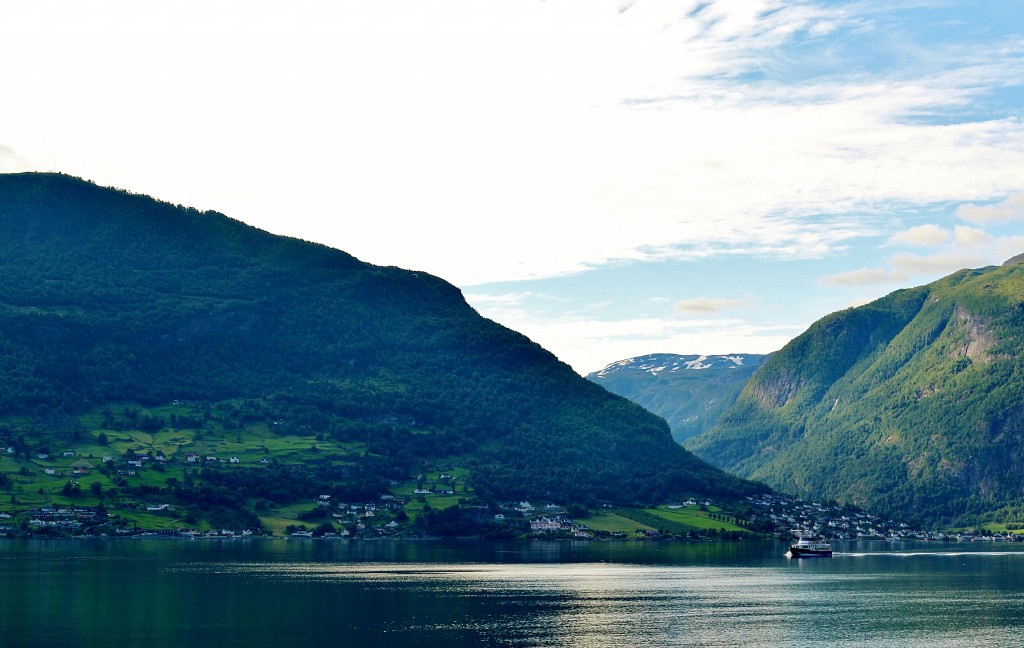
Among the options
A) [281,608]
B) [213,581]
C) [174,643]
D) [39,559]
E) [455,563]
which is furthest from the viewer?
[455,563]

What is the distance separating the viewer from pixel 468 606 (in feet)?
423

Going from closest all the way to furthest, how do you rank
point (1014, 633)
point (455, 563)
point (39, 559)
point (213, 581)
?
point (1014, 633)
point (213, 581)
point (39, 559)
point (455, 563)

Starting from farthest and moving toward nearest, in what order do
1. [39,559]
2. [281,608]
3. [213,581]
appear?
[39,559], [213,581], [281,608]

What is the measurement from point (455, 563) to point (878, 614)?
282 feet

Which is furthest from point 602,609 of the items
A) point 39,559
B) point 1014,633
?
point 39,559

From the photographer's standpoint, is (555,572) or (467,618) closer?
(467,618)

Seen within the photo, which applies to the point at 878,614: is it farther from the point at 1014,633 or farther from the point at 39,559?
the point at 39,559

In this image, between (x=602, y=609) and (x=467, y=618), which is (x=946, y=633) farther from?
(x=467, y=618)

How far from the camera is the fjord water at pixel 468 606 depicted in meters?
105

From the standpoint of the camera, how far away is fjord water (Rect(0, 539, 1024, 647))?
105 m

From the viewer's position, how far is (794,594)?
6053 inches

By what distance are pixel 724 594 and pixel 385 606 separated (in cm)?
4717

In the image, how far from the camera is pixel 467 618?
11888 cm

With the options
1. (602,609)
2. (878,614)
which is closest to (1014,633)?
(878,614)
